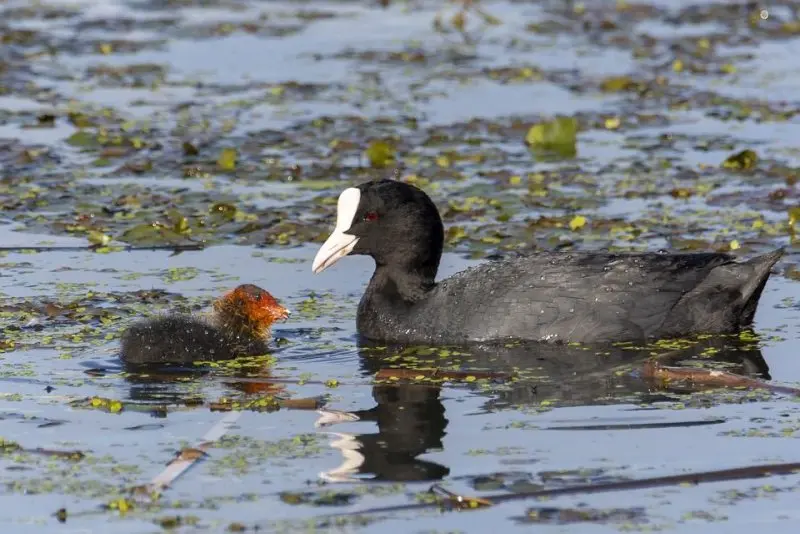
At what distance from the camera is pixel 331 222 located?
9.99 meters

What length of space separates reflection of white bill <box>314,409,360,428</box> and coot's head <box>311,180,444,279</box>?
1824mm

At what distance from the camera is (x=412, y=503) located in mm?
5344

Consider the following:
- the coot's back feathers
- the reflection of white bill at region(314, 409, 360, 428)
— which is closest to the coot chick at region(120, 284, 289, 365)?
the coot's back feathers

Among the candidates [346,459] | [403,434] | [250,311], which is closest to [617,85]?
[250,311]

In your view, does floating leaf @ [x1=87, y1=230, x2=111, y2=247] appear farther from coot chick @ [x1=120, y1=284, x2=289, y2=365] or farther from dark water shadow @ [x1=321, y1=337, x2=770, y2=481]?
dark water shadow @ [x1=321, y1=337, x2=770, y2=481]

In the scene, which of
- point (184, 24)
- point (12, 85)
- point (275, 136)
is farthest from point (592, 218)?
point (184, 24)

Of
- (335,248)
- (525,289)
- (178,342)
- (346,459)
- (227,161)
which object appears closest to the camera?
(346,459)

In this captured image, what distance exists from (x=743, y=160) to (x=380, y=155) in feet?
8.17

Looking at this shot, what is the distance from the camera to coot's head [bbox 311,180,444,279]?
830 cm

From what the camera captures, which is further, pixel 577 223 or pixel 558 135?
pixel 558 135

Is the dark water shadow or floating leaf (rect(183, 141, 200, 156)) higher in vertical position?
floating leaf (rect(183, 141, 200, 156))

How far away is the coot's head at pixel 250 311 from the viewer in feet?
25.2

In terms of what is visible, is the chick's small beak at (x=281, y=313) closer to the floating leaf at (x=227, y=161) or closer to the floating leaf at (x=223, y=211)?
the floating leaf at (x=223, y=211)

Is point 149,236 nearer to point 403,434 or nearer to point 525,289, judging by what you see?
point 525,289
